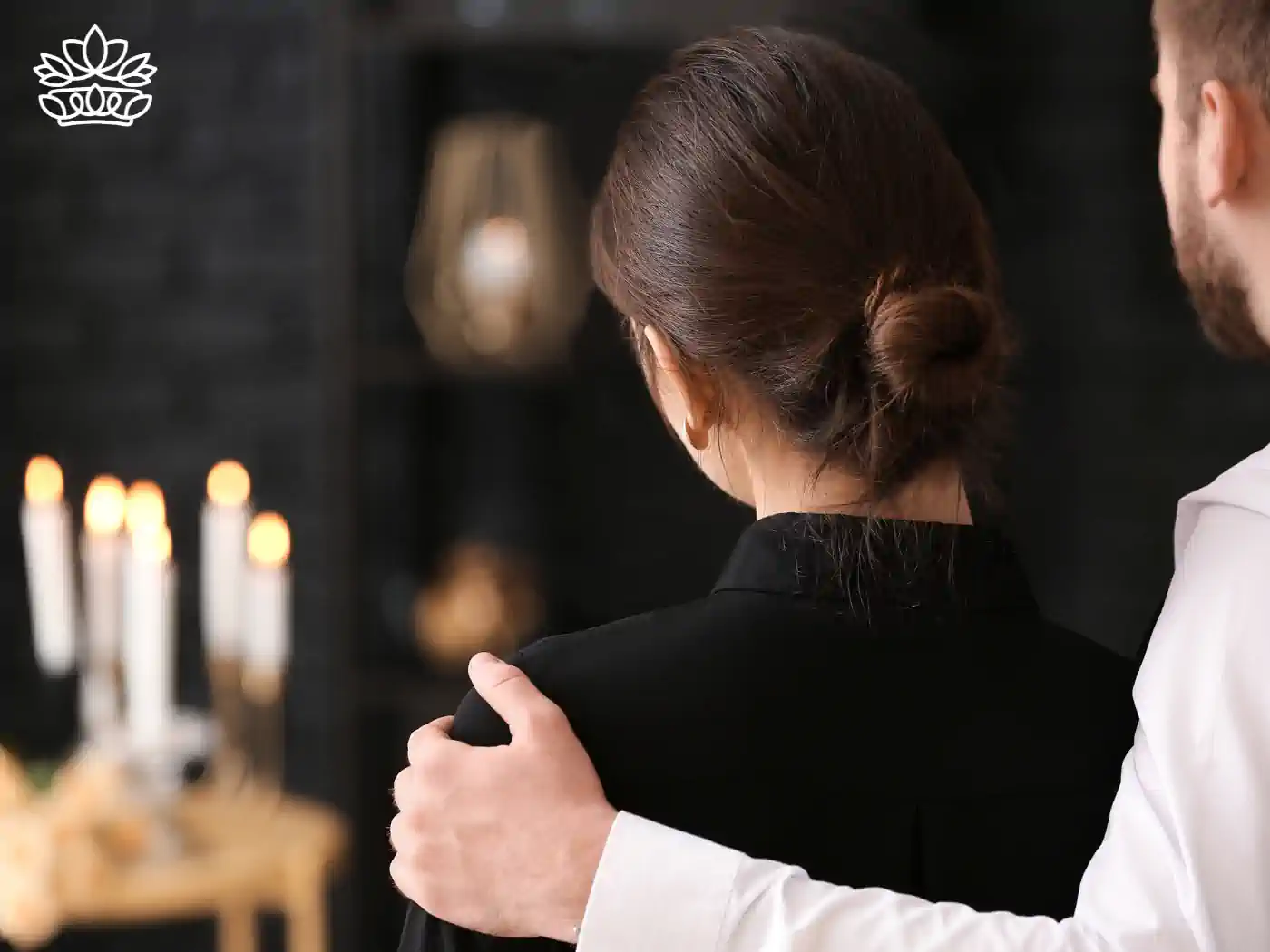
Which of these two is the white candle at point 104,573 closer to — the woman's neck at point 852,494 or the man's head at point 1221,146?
the woman's neck at point 852,494

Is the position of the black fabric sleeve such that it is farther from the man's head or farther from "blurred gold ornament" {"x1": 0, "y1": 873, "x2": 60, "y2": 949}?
"blurred gold ornament" {"x1": 0, "y1": 873, "x2": 60, "y2": 949}

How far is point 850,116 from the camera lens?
823 mm

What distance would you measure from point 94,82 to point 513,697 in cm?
151

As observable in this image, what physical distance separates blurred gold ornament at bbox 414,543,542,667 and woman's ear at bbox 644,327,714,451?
1.50 m

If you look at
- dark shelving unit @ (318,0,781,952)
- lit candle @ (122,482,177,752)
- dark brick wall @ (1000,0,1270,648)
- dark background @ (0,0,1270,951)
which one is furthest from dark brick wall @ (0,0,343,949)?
dark brick wall @ (1000,0,1270,648)

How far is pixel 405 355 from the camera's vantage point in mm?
2221

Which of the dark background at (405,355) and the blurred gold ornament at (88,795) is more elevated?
the dark background at (405,355)

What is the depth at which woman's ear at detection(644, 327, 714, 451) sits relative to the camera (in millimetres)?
858

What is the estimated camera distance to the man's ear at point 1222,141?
0.88 meters

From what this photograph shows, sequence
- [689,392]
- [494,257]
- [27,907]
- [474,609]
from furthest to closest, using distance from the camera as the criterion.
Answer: [474,609]
[494,257]
[27,907]
[689,392]

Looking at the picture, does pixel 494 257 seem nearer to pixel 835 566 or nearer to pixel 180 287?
pixel 180 287

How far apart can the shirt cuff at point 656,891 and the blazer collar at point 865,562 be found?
145 millimetres

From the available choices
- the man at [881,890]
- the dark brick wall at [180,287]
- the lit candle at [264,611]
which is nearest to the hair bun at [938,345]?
the man at [881,890]

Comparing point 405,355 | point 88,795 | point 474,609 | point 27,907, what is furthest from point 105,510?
point 474,609
